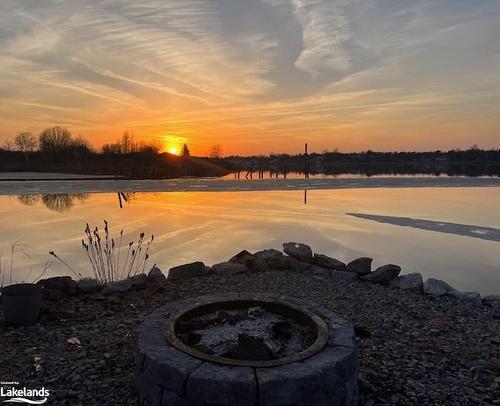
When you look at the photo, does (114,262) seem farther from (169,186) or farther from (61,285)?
(169,186)

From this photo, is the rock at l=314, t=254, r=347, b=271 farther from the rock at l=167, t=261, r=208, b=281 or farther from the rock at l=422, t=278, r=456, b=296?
the rock at l=167, t=261, r=208, b=281

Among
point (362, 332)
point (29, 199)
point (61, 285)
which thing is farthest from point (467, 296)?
point (29, 199)

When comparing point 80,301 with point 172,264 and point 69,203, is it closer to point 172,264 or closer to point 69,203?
point 172,264

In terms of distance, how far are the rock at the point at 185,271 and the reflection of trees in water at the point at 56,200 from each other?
9.15 metres

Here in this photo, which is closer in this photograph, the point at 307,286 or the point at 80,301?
the point at 80,301

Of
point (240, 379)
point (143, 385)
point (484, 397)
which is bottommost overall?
point (484, 397)

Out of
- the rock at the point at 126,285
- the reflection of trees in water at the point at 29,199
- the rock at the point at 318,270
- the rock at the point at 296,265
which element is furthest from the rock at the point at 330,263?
the reflection of trees in water at the point at 29,199

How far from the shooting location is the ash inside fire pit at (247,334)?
11.0 feet

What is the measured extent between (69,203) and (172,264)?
1041cm

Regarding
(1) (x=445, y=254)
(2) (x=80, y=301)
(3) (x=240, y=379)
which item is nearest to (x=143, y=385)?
(3) (x=240, y=379)

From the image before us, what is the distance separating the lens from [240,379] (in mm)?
2832

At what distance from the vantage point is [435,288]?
6188 millimetres

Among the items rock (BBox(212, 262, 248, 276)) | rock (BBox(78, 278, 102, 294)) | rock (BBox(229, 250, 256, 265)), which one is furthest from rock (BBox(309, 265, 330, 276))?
rock (BBox(78, 278, 102, 294))

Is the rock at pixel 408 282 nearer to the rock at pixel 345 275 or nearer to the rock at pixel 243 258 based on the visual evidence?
the rock at pixel 345 275
